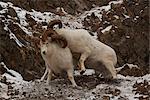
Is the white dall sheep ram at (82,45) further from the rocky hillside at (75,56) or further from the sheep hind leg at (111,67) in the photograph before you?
the rocky hillside at (75,56)

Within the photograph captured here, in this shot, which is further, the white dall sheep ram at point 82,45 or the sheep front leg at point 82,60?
the white dall sheep ram at point 82,45

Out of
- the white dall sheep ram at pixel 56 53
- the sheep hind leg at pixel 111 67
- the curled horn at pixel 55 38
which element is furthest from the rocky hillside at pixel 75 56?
the curled horn at pixel 55 38

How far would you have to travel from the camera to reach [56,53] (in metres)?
12.2

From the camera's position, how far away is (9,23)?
17469 mm

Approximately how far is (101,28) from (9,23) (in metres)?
6.27

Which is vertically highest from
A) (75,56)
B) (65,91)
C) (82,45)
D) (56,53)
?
(82,45)

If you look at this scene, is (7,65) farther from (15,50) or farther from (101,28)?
(101,28)

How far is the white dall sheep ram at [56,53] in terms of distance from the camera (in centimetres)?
1214

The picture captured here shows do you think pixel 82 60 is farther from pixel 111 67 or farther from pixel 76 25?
pixel 76 25

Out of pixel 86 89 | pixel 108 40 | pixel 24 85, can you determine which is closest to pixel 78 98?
pixel 86 89

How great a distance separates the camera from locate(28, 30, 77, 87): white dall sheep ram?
12141mm

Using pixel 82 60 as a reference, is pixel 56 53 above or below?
above

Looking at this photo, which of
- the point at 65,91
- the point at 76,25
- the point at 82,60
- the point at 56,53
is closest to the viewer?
the point at 65,91

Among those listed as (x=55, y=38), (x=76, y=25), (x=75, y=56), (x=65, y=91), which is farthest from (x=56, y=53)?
(x=76, y=25)
